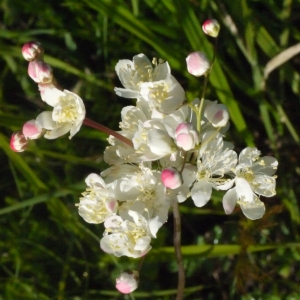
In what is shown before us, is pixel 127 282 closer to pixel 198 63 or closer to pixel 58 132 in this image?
pixel 58 132

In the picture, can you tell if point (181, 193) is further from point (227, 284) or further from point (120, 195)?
point (227, 284)

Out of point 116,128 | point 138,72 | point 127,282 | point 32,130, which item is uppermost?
point 116,128

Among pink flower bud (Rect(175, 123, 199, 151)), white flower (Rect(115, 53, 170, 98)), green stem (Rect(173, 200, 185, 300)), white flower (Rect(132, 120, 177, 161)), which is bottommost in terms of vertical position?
green stem (Rect(173, 200, 185, 300))

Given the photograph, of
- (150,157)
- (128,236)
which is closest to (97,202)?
(128,236)

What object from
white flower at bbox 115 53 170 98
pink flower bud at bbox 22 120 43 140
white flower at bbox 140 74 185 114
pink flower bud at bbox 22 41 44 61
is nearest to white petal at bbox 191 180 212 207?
white flower at bbox 140 74 185 114

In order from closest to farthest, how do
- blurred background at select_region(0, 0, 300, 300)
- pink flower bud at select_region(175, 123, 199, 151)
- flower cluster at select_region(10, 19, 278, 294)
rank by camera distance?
pink flower bud at select_region(175, 123, 199, 151), flower cluster at select_region(10, 19, 278, 294), blurred background at select_region(0, 0, 300, 300)

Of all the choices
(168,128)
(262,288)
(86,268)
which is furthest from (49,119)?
(262,288)

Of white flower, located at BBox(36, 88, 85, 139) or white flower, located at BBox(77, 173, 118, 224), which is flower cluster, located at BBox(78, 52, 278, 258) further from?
white flower, located at BBox(36, 88, 85, 139)
